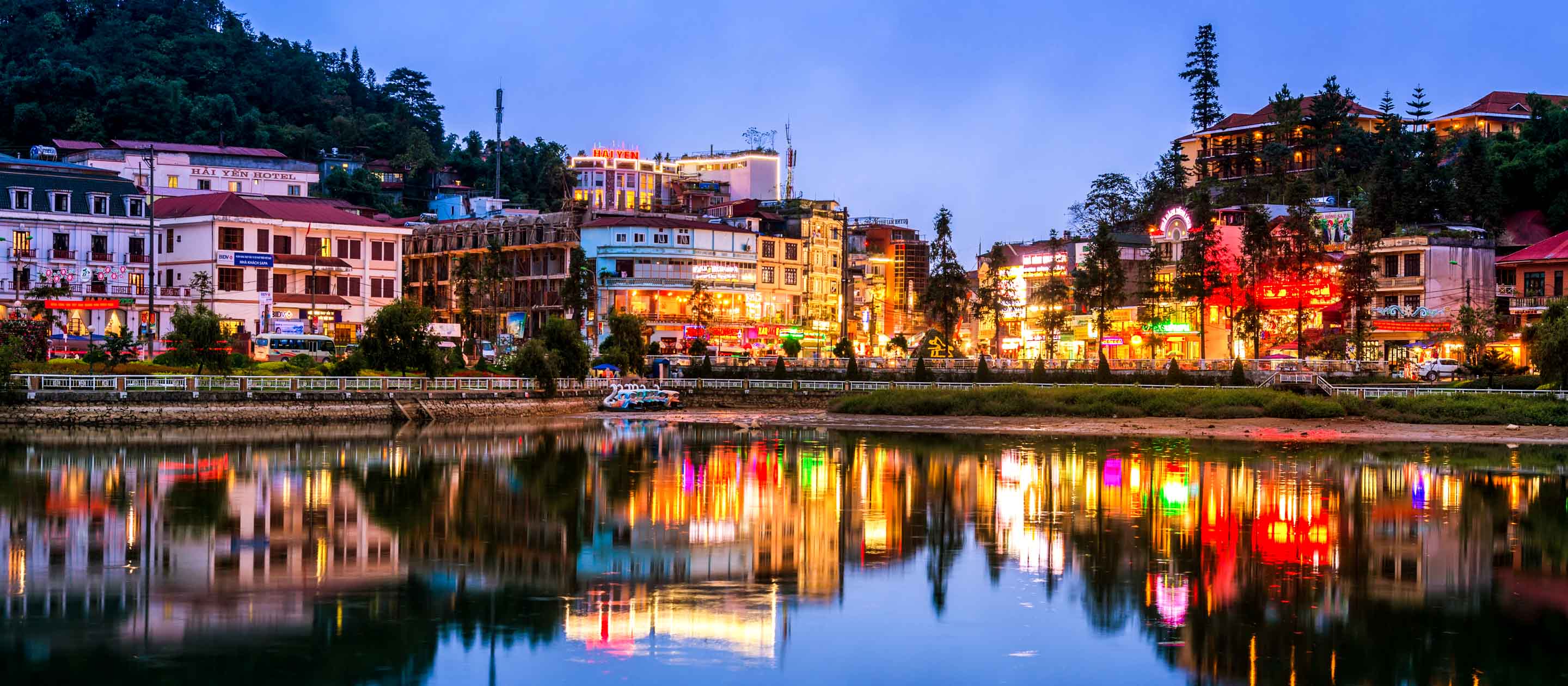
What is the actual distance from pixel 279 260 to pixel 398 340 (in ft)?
82.0

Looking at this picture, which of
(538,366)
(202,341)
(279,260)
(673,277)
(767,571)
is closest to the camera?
(767,571)

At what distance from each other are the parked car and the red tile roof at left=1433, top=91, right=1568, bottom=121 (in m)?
50.6

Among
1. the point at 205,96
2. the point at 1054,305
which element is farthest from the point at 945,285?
the point at 205,96

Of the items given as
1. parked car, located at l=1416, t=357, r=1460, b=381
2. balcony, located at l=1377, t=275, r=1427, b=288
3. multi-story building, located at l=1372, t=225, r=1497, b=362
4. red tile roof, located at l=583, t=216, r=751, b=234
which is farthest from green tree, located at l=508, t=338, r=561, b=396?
balcony, located at l=1377, t=275, r=1427, b=288

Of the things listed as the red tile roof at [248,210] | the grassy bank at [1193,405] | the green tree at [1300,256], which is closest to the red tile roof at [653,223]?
the red tile roof at [248,210]

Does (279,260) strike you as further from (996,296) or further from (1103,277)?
(996,296)

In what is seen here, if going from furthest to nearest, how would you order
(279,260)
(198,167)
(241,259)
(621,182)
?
1. (621,182)
2. (198,167)
3. (279,260)
4. (241,259)

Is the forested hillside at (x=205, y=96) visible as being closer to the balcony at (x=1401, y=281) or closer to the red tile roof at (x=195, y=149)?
the red tile roof at (x=195, y=149)

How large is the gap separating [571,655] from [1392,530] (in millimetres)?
22828

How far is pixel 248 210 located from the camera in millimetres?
93500

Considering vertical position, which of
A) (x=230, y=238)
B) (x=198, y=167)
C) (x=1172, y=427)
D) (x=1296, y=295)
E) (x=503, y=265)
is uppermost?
(x=198, y=167)

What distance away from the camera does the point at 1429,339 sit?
9238 centimetres

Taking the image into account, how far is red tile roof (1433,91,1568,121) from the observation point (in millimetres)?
127562

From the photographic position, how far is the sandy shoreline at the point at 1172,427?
63781 millimetres
